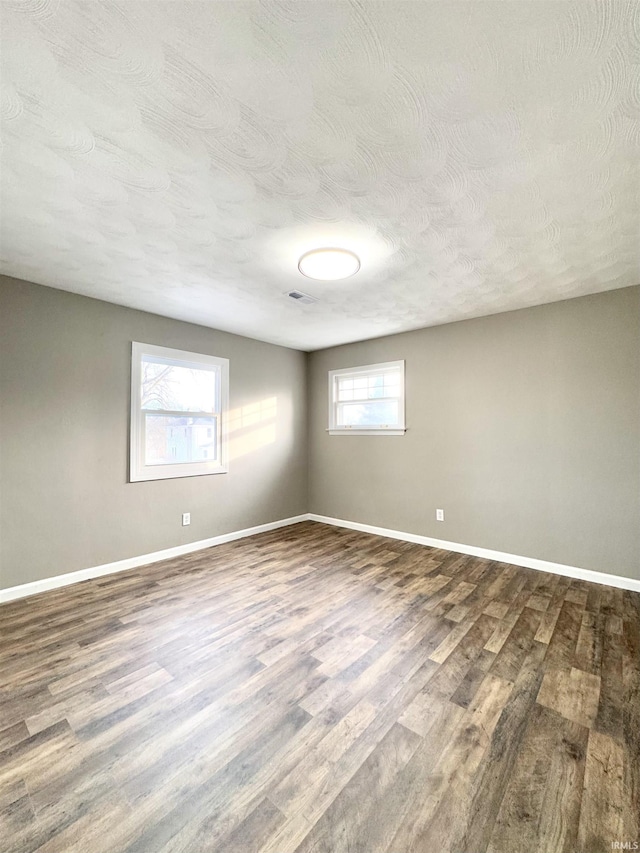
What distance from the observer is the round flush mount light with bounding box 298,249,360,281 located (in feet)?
7.72

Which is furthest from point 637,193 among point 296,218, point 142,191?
point 142,191

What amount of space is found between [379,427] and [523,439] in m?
1.70

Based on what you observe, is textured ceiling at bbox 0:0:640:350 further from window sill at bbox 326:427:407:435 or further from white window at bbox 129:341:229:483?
window sill at bbox 326:427:407:435

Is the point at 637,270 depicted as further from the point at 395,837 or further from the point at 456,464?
the point at 395,837

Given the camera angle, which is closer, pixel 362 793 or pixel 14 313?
pixel 362 793

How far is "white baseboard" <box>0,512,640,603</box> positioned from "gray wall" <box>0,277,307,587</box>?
0.07 meters

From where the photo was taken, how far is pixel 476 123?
1413 mm

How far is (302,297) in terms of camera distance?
3.21 meters

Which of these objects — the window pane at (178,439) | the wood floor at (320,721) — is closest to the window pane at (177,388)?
the window pane at (178,439)

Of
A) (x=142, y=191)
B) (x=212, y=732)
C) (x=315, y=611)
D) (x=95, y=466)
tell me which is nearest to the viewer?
(x=212, y=732)

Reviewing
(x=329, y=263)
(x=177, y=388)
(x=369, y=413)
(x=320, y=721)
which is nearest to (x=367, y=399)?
(x=369, y=413)

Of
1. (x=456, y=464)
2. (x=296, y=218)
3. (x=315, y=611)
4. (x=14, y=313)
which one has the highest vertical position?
(x=296, y=218)

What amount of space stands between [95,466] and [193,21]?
325 centimetres

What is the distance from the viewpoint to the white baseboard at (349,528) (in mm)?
2936
